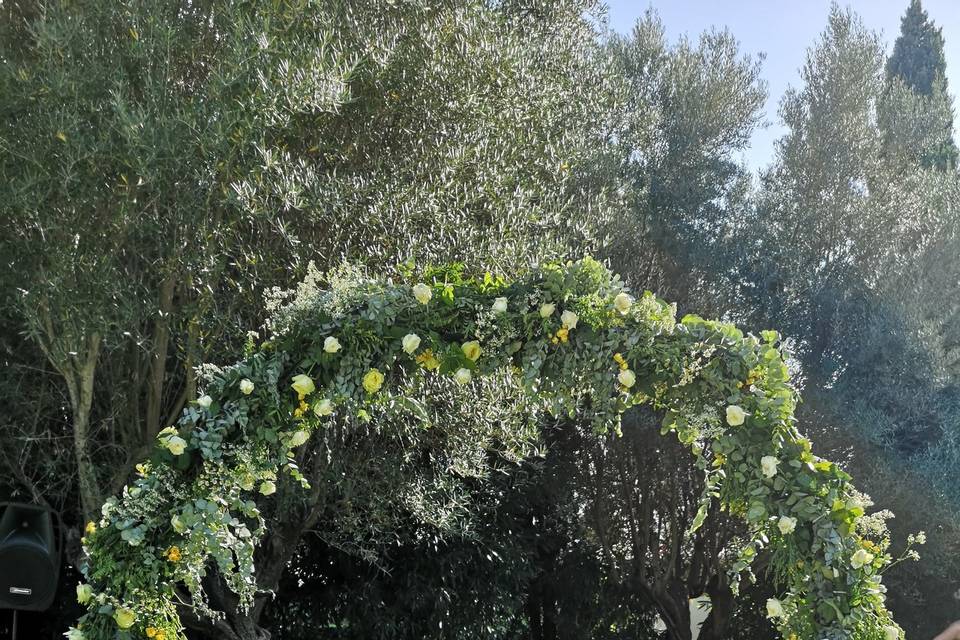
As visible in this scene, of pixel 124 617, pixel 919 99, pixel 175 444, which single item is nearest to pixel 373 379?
pixel 175 444

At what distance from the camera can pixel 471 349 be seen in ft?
11.7

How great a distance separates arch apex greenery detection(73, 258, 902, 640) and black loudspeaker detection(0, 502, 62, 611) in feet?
11.2

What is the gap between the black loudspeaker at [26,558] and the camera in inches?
255

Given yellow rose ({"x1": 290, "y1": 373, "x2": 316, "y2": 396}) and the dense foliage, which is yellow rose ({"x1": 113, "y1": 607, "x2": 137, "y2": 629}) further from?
the dense foliage

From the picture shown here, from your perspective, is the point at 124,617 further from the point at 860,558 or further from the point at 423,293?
the point at 860,558

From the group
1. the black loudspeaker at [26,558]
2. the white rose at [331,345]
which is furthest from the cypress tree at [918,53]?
the black loudspeaker at [26,558]

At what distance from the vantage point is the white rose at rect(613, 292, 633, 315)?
3408mm

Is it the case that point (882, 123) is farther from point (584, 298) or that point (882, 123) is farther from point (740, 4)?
point (584, 298)

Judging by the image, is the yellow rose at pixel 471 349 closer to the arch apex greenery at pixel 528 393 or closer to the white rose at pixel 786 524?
the arch apex greenery at pixel 528 393

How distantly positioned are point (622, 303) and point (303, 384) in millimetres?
1261

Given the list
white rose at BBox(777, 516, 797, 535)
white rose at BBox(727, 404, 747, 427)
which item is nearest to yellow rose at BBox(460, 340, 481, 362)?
white rose at BBox(727, 404, 747, 427)

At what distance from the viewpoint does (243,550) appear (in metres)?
3.64

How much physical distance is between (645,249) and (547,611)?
4342 mm

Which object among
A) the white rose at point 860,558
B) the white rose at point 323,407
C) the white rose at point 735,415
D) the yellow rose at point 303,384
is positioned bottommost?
the white rose at point 860,558
